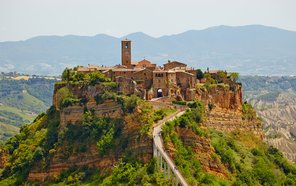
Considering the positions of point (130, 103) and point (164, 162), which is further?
point (130, 103)

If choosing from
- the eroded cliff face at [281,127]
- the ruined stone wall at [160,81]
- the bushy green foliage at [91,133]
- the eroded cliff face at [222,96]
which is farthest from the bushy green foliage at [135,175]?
the eroded cliff face at [281,127]

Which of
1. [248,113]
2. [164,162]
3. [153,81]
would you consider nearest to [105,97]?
[153,81]

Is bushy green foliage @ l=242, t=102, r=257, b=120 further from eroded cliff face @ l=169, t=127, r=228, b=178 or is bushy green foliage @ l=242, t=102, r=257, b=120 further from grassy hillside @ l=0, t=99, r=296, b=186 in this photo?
eroded cliff face @ l=169, t=127, r=228, b=178

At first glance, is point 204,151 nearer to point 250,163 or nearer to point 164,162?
point 164,162

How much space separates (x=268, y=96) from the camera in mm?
197750

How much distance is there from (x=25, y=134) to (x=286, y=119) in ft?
283

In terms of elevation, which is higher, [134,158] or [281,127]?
[134,158]

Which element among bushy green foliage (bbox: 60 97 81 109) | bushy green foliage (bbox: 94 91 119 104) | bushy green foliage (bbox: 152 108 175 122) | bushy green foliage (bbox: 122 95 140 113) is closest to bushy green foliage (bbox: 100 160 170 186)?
bushy green foliage (bbox: 152 108 175 122)

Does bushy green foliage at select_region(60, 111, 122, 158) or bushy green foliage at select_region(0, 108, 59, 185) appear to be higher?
bushy green foliage at select_region(60, 111, 122, 158)

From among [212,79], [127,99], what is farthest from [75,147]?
[212,79]

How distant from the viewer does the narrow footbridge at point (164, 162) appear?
42.3m

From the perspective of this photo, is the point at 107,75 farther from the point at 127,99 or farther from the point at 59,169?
the point at 59,169

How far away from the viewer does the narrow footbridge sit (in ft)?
139

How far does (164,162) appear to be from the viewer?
4488cm
